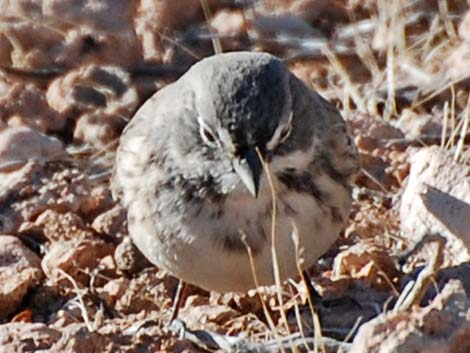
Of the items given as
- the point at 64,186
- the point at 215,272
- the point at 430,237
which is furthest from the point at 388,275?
the point at 64,186

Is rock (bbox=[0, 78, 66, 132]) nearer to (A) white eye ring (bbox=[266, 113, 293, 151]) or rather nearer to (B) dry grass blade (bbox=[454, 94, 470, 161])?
(B) dry grass blade (bbox=[454, 94, 470, 161])

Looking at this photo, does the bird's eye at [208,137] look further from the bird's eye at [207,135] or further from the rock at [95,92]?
the rock at [95,92]

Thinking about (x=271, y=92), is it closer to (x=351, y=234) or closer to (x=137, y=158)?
(x=137, y=158)

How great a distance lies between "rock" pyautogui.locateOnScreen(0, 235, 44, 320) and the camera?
22.1 feet

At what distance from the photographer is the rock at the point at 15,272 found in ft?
22.1

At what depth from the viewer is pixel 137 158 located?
641 centimetres

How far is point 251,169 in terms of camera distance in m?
5.68

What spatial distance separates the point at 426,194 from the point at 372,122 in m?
1.15

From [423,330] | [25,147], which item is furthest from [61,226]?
[423,330]

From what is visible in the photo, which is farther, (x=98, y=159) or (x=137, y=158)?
(x=98, y=159)

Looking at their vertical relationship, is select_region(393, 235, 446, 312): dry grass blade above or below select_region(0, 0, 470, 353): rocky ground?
above

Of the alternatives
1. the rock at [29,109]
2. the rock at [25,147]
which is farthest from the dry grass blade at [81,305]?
the rock at [29,109]

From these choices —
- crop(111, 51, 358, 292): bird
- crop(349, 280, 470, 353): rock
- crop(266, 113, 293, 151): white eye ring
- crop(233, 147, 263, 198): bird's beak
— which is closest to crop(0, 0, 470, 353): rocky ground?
crop(349, 280, 470, 353): rock

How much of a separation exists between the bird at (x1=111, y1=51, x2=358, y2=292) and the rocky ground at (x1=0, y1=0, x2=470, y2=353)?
0.27 m
